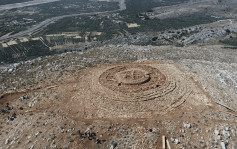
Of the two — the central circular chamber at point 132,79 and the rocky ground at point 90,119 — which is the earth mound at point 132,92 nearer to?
the central circular chamber at point 132,79

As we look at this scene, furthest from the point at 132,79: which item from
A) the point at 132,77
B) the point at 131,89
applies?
the point at 131,89

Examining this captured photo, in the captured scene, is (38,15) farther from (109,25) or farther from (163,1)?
(163,1)

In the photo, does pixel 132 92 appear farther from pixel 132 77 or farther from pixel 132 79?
pixel 132 77

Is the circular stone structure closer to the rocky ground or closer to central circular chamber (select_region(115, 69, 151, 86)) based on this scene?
central circular chamber (select_region(115, 69, 151, 86))

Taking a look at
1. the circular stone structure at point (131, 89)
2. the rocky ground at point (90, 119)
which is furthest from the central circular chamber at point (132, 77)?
the rocky ground at point (90, 119)

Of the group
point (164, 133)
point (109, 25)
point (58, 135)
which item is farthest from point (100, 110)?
point (109, 25)

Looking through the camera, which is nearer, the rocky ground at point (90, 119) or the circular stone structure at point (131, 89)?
the rocky ground at point (90, 119)
